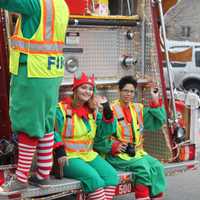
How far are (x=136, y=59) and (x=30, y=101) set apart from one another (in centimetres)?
208

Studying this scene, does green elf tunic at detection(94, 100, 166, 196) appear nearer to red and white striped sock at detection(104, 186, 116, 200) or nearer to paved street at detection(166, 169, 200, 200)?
red and white striped sock at detection(104, 186, 116, 200)

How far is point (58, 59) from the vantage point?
461cm

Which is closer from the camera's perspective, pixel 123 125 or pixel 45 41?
pixel 45 41

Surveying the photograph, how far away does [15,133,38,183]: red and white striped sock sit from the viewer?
461 centimetres

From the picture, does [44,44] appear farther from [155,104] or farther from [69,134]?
[155,104]

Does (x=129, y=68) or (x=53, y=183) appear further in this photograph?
(x=129, y=68)

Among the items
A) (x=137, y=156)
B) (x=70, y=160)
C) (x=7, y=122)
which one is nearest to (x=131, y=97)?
(x=137, y=156)

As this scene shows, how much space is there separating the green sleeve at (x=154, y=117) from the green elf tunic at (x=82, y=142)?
615mm

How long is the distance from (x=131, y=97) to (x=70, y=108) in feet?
2.38

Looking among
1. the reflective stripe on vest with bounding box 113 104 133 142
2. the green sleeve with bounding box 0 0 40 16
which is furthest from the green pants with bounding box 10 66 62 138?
the reflective stripe on vest with bounding box 113 104 133 142

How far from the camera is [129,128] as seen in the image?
5699mm

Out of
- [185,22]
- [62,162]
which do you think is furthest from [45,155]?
[185,22]

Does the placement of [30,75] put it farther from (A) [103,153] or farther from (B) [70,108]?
(A) [103,153]

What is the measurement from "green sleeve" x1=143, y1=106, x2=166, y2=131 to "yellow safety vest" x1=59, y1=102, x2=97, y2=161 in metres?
0.78
